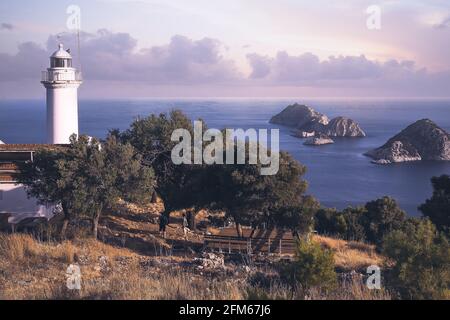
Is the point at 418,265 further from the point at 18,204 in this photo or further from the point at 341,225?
the point at 18,204

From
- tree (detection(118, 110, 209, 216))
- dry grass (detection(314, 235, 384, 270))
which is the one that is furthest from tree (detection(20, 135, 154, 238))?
dry grass (detection(314, 235, 384, 270))

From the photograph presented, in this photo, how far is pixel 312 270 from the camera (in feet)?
21.2

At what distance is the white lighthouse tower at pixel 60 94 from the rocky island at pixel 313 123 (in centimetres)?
7837

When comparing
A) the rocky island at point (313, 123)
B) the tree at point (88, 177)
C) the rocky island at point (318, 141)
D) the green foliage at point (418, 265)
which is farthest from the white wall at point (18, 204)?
the rocky island at point (313, 123)

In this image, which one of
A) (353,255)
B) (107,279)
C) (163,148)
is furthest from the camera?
(163,148)

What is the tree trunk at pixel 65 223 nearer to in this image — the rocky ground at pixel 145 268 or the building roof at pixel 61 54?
the rocky ground at pixel 145 268

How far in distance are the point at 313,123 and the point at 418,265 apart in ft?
326

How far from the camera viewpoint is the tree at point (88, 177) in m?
10.7

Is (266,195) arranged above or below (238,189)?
below

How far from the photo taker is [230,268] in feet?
28.6

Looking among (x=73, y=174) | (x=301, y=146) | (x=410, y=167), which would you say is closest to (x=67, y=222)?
(x=73, y=174)

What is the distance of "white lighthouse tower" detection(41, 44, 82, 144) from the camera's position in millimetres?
17750

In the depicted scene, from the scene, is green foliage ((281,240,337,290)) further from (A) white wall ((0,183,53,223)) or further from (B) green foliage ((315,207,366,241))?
(A) white wall ((0,183,53,223))

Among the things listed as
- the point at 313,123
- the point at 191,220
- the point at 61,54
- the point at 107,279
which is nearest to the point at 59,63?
the point at 61,54
